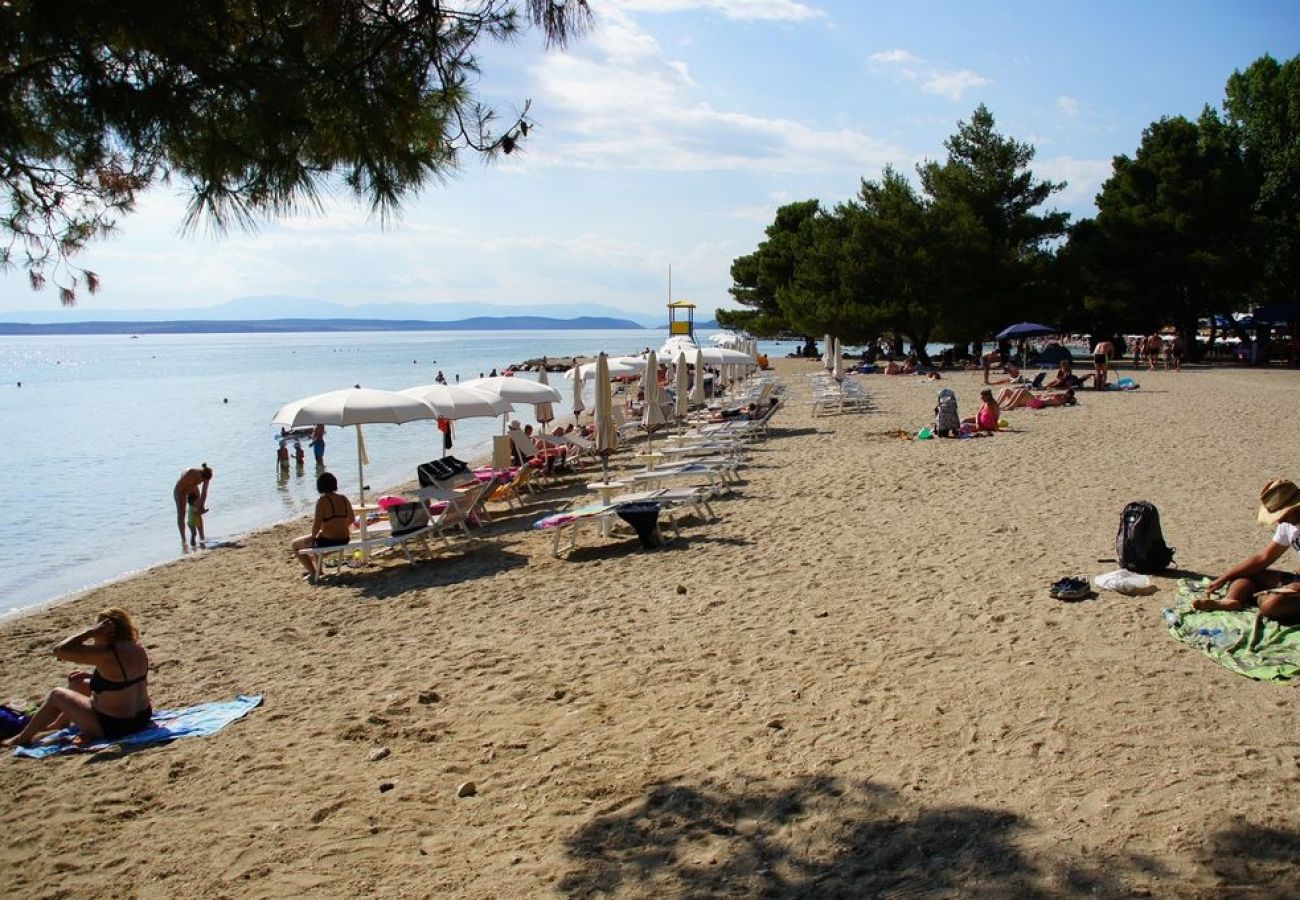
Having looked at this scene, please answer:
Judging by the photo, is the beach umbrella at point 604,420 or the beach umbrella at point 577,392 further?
the beach umbrella at point 577,392

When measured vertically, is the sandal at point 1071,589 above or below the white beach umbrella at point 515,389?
below

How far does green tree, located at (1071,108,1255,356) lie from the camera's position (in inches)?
1323

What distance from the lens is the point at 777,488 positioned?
11.1m

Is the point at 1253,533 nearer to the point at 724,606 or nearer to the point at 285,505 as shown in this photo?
the point at 724,606

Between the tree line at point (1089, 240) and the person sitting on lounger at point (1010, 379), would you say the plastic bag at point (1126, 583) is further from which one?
the tree line at point (1089, 240)

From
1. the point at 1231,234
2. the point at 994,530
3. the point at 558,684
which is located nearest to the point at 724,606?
the point at 558,684

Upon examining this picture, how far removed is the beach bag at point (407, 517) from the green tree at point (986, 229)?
30144 mm

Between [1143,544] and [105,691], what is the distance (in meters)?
6.20

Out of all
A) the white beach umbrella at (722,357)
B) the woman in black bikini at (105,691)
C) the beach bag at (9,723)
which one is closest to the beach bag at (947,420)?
the white beach umbrella at (722,357)

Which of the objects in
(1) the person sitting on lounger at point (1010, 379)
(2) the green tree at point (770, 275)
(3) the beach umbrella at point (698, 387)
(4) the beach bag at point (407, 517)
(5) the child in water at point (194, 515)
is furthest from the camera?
(2) the green tree at point (770, 275)

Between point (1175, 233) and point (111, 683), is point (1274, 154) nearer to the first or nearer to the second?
point (1175, 233)

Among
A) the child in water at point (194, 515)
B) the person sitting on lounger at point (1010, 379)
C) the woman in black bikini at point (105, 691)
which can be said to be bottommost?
the child in water at point (194, 515)

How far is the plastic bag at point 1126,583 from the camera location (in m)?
5.89

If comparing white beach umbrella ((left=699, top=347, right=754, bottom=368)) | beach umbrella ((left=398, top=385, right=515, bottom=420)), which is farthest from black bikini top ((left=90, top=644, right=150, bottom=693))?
white beach umbrella ((left=699, top=347, right=754, bottom=368))
